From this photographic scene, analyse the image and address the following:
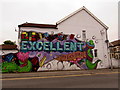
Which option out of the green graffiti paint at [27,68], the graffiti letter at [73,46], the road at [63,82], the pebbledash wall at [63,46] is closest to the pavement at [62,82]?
the road at [63,82]

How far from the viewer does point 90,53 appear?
1969 centimetres

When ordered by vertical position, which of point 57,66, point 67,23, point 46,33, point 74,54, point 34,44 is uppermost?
point 67,23

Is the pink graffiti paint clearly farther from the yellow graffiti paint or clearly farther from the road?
the road

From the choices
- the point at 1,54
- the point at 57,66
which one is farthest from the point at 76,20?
the point at 1,54

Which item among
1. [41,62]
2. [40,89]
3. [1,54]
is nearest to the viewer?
[40,89]

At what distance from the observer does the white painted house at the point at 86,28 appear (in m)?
19.3

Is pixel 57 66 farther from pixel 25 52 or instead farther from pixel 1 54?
pixel 1 54

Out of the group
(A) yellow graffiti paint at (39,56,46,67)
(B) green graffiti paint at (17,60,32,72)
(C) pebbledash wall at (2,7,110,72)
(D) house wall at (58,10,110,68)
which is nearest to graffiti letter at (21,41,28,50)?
(C) pebbledash wall at (2,7,110,72)

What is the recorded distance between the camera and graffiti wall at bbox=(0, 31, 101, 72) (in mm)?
16641

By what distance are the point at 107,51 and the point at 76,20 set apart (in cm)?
747

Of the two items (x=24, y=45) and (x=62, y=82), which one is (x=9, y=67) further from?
(x=62, y=82)

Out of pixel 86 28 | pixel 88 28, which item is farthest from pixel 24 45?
pixel 88 28

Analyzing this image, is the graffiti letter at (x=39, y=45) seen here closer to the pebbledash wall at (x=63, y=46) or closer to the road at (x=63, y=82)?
the pebbledash wall at (x=63, y=46)

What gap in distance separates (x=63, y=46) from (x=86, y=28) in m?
5.13
